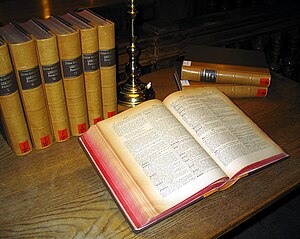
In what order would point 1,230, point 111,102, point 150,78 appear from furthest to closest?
point 150,78 < point 111,102 < point 1,230

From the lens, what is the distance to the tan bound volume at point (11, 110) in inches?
29.0

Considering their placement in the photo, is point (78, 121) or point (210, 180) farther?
point (78, 121)

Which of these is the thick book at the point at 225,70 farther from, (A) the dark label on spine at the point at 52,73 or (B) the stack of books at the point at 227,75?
(A) the dark label on spine at the point at 52,73

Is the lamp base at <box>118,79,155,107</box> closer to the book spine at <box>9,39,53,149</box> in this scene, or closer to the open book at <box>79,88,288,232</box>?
the open book at <box>79,88,288,232</box>

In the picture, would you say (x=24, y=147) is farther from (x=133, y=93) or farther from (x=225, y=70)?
(x=225, y=70)

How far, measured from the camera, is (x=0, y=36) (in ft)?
2.50

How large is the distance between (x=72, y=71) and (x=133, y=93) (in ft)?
0.89

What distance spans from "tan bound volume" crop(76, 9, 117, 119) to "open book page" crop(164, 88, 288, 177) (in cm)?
16

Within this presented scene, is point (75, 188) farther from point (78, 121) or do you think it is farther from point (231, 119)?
point (231, 119)

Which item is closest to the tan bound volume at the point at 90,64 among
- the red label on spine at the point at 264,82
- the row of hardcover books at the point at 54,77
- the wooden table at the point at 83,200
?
the row of hardcover books at the point at 54,77

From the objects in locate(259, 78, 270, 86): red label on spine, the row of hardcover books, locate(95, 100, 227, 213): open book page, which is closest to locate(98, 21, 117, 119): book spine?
the row of hardcover books

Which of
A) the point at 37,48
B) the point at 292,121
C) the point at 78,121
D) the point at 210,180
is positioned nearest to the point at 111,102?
the point at 78,121

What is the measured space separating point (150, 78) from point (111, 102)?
30cm

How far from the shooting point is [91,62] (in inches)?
34.2
